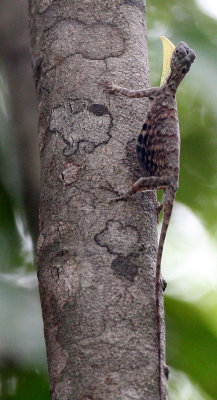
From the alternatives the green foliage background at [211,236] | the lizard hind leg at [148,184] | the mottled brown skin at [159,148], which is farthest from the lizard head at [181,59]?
the green foliage background at [211,236]

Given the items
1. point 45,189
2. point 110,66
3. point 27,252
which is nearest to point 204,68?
point 27,252

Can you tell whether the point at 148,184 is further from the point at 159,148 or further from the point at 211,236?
the point at 211,236

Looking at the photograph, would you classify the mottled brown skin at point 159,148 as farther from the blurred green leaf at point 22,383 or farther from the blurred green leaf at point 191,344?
the blurred green leaf at point 191,344

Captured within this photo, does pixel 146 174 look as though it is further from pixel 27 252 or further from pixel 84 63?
pixel 27 252

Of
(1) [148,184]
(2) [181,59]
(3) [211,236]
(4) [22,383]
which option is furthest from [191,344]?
(1) [148,184]

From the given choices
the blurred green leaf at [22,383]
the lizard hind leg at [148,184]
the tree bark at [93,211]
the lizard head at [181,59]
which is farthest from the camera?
the blurred green leaf at [22,383]

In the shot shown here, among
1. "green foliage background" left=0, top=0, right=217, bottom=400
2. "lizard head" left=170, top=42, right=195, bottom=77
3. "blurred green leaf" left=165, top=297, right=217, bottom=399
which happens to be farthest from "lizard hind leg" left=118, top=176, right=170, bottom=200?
"blurred green leaf" left=165, top=297, right=217, bottom=399

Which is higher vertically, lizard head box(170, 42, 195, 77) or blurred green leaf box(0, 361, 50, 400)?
lizard head box(170, 42, 195, 77)

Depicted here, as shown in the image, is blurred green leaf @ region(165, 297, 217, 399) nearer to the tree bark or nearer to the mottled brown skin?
the mottled brown skin
